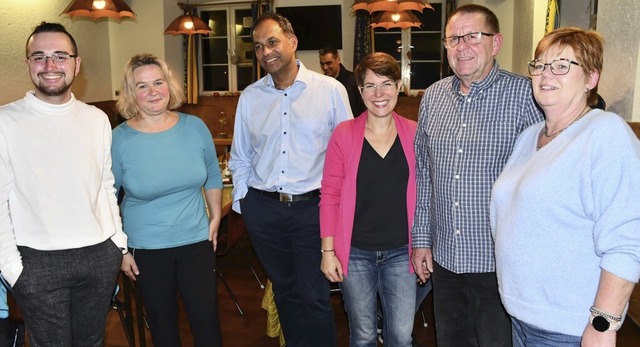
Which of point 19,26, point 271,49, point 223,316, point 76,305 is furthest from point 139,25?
point 76,305

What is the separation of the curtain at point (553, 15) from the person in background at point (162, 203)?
12.3 feet

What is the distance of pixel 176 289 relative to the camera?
91.0 inches

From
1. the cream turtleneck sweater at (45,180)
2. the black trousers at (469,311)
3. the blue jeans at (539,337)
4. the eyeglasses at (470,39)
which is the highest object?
the eyeglasses at (470,39)

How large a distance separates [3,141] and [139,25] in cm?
725

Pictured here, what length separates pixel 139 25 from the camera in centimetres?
848

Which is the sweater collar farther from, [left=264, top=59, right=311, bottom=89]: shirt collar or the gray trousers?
Answer: [left=264, top=59, right=311, bottom=89]: shirt collar

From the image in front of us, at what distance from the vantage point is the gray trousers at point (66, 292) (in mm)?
1882

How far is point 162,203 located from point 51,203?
1.50ft

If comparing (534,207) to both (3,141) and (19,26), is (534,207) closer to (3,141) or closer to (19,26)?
(3,141)

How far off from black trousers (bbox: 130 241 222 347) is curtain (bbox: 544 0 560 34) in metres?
3.91

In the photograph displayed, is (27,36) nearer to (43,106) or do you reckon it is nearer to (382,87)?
(43,106)

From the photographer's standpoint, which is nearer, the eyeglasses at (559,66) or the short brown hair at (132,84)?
the eyeglasses at (559,66)

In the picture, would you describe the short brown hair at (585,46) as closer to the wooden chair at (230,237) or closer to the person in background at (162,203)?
the person in background at (162,203)

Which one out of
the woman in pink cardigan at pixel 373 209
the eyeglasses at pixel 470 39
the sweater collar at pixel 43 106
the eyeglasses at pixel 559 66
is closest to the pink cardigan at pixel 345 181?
the woman in pink cardigan at pixel 373 209
